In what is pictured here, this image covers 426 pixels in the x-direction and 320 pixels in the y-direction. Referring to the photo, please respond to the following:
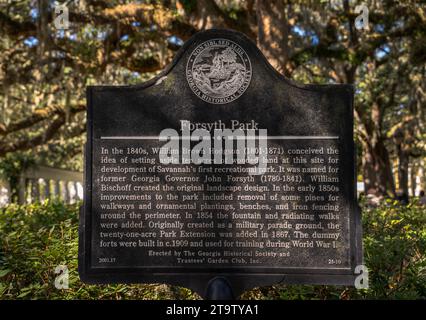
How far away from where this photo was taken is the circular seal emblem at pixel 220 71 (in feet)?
16.4

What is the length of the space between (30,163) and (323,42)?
13447 mm

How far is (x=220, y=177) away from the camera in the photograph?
4941 mm

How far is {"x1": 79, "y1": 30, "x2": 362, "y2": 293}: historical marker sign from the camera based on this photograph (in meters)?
4.86

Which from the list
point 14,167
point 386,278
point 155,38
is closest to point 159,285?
point 386,278

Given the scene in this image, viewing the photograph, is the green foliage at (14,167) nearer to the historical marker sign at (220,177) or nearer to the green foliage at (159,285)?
the green foliage at (159,285)

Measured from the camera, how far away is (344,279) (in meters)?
4.85

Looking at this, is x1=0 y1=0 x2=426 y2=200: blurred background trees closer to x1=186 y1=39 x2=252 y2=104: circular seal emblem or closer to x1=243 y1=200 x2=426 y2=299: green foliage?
x1=243 y1=200 x2=426 y2=299: green foliage

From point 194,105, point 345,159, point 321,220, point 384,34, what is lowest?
point 321,220

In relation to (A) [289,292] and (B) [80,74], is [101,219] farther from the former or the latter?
(B) [80,74]

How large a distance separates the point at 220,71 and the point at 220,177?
0.98 metres

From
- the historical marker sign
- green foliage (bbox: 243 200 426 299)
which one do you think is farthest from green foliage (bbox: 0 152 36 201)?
green foliage (bbox: 243 200 426 299)
